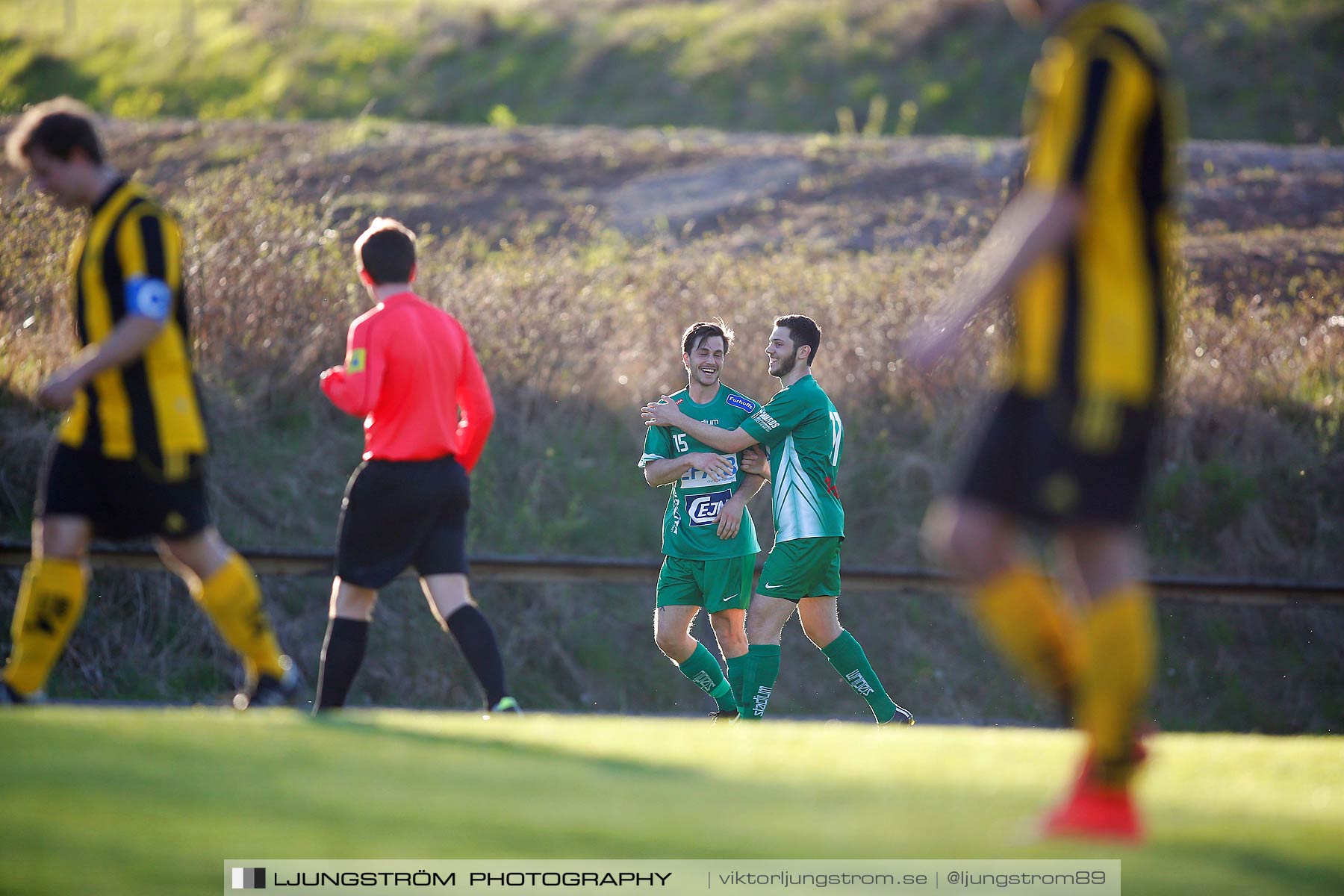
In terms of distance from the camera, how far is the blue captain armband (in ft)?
17.0

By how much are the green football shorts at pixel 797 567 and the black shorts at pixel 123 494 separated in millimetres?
3692

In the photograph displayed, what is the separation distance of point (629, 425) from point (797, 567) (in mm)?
6058

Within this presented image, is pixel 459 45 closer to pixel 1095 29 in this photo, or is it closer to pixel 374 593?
pixel 374 593

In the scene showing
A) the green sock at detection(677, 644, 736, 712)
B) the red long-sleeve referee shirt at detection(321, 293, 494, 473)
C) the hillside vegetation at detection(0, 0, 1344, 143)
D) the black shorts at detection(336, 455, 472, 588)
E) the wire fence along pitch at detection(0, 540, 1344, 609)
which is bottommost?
the green sock at detection(677, 644, 736, 712)

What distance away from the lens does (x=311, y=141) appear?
21469 millimetres

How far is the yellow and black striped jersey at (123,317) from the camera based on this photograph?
524cm

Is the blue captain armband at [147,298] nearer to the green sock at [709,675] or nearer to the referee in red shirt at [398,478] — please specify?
the referee in red shirt at [398,478]

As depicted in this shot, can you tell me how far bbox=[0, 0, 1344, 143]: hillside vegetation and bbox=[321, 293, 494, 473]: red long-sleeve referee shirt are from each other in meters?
22.9

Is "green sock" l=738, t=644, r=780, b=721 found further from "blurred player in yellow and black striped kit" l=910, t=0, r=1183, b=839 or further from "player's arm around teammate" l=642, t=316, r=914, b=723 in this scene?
"blurred player in yellow and black striped kit" l=910, t=0, r=1183, b=839

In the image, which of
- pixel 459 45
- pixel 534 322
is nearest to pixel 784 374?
pixel 534 322

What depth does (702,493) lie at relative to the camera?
8.48 m

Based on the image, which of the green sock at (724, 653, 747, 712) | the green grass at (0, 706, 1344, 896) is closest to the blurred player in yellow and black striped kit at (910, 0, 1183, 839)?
the green grass at (0, 706, 1344, 896)

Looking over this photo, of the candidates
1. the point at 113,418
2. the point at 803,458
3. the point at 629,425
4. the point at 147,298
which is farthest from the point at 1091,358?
the point at 629,425

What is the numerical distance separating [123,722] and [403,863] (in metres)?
1.93
